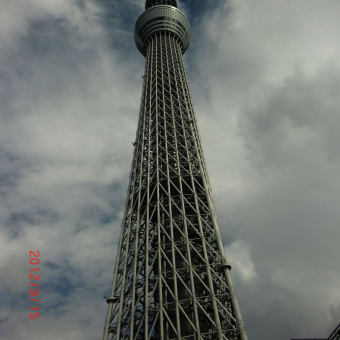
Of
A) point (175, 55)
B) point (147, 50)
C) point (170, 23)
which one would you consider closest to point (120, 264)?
point (175, 55)

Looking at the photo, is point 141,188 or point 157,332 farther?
point 141,188

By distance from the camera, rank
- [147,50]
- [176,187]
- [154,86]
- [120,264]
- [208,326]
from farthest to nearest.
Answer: [147,50]
[154,86]
[176,187]
[120,264]
[208,326]

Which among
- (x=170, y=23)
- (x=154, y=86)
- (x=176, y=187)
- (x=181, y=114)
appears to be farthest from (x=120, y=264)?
(x=170, y=23)

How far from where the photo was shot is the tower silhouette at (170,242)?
103 ft

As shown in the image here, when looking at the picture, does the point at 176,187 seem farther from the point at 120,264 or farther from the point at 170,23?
the point at 170,23

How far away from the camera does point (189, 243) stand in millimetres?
36188

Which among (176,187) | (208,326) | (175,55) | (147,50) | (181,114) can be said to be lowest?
(208,326)

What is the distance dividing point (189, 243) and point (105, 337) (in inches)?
509

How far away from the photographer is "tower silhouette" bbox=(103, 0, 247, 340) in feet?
103

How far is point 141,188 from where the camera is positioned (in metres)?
44.9

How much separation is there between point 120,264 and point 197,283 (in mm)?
10163

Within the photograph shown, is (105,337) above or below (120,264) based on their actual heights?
below

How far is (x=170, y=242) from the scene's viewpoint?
37.5m

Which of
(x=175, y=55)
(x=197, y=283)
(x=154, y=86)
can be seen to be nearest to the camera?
(x=197, y=283)
